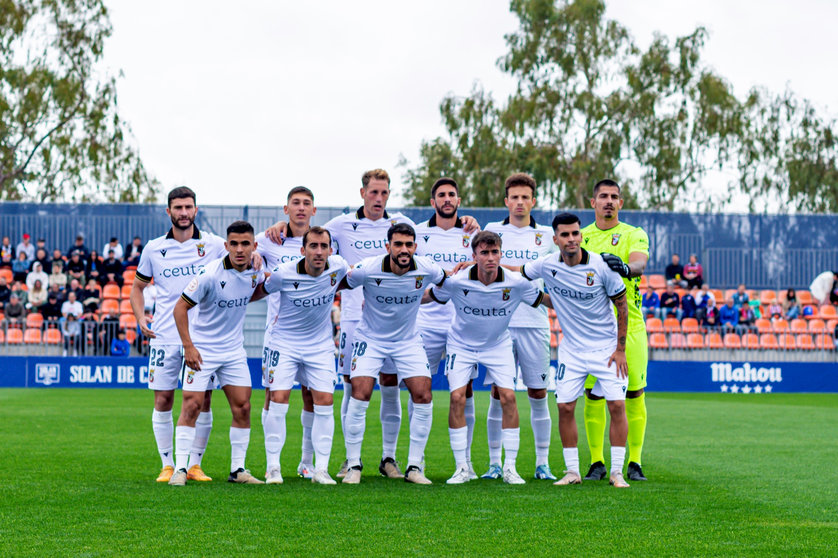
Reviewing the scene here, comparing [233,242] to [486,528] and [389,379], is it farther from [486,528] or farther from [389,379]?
[486,528]

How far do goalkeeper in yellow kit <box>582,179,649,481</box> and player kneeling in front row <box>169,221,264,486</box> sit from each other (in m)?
2.77

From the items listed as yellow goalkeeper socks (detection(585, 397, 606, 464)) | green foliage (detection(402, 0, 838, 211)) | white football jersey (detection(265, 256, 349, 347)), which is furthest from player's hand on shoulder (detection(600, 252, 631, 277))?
green foliage (detection(402, 0, 838, 211))

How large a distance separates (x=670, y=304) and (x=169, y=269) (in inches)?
776

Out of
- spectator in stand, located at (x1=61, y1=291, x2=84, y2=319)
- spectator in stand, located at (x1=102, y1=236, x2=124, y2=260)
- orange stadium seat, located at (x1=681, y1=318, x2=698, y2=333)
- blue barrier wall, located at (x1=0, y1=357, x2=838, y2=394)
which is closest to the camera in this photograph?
blue barrier wall, located at (x1=0, y1=357, x2=838, y2=394)

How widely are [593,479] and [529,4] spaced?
3831 centimetres

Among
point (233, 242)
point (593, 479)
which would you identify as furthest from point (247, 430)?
point (593, 479)

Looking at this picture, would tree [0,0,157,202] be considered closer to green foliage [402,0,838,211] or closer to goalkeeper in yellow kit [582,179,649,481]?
green foliage [402,0,838,211]

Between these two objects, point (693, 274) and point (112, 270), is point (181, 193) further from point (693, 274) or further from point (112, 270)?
point (693, 274)

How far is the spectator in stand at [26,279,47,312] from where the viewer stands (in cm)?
2523

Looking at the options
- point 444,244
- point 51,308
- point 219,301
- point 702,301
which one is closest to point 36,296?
point 51,308

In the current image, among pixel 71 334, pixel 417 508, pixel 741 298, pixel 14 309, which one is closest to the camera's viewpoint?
pixel 417 508

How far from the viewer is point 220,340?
827 cm

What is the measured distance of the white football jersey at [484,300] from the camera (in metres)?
8.40

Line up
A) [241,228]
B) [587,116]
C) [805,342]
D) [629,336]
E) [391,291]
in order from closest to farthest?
[241,228], [391,291], [629,336], [805,342], [587,116]
